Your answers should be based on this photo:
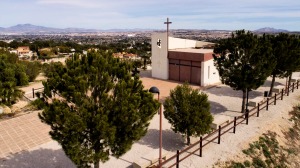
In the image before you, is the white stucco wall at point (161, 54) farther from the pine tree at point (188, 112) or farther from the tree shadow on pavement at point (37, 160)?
the tree shadow on pavement at point (37, 160)

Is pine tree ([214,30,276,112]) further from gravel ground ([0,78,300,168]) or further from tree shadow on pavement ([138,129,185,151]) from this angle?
tree shadow on pavement ([138,129,185,151])

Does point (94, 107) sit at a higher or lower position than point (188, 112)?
higher

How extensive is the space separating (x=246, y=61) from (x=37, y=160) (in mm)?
13885

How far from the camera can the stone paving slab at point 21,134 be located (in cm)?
1378

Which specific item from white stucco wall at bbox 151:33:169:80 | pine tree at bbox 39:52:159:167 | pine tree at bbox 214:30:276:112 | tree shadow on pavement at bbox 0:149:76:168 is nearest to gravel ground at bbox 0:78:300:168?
tree shadow on pavement at bbox 0:149:76:168

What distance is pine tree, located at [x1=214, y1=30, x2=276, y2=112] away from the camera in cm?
1705

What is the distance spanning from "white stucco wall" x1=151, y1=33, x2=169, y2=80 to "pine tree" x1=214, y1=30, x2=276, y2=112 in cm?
1286

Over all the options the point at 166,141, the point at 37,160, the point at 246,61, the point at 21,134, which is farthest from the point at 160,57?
the point at 37,160

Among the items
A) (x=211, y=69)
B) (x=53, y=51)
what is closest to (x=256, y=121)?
(x=211, y=69)

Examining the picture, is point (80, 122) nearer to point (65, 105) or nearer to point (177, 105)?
point (65, 105)

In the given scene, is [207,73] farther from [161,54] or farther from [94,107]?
[94,107]

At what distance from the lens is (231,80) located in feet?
58.4

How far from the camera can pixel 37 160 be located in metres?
12.5

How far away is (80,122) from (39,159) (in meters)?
6.35
